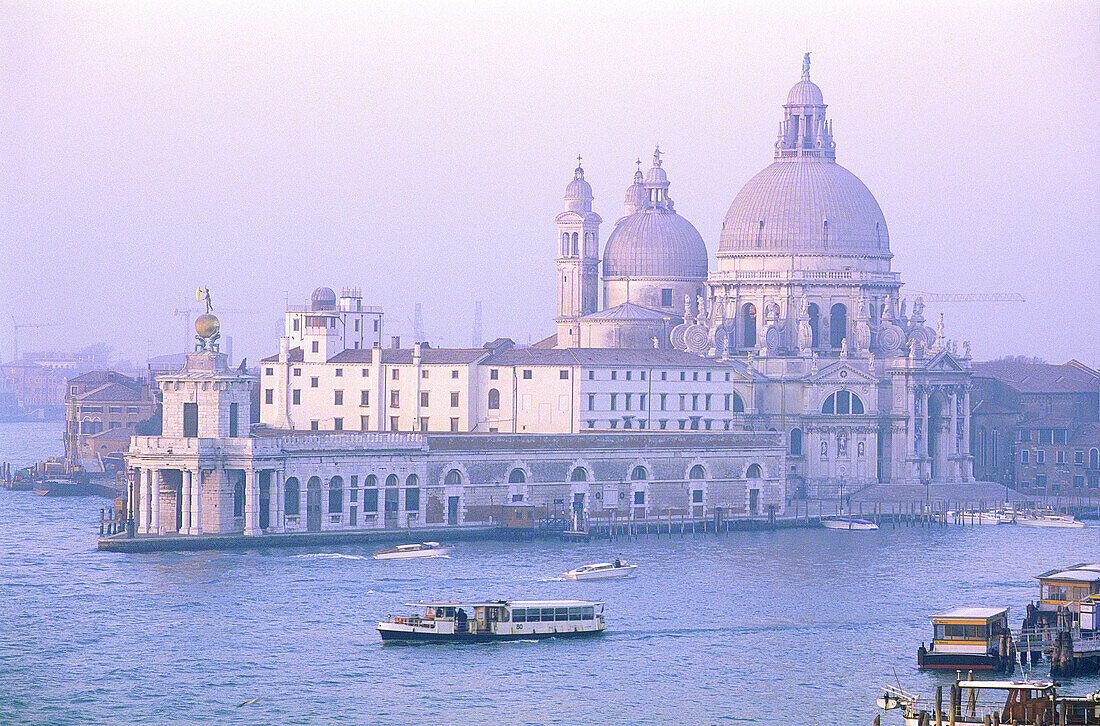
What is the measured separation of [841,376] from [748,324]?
6.85 metres

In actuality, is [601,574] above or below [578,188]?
below

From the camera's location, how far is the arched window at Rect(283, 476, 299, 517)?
83.8 meters

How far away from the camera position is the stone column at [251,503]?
269 ft

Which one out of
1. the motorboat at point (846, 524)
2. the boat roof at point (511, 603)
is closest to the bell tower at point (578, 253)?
the motorboat at point (846, 524)

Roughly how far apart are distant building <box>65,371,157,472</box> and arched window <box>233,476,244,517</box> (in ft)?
174

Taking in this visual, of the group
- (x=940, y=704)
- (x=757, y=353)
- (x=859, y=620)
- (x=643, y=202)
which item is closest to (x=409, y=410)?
(x=757, y=353)

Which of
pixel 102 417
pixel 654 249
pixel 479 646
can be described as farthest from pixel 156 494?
pixel 102 417

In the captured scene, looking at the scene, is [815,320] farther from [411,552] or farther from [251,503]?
A: [251,503]

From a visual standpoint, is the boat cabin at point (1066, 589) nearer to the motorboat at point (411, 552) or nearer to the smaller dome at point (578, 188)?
the motorboat at point (411, 552)

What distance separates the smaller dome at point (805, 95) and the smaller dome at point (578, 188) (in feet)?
35.0

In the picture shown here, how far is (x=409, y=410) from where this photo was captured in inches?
3986

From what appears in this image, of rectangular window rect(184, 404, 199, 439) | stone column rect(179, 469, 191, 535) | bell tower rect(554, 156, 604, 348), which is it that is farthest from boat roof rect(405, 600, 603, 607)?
bell tower rect(554, 156, 604, 348)

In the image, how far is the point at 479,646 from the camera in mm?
64125

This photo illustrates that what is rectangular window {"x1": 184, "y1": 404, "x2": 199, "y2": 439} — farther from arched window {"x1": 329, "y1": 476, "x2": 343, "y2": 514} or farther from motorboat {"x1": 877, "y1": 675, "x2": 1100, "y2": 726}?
motorboat {"x1": 877, "y1": 675, "x2": 1100, "y2": 726}
